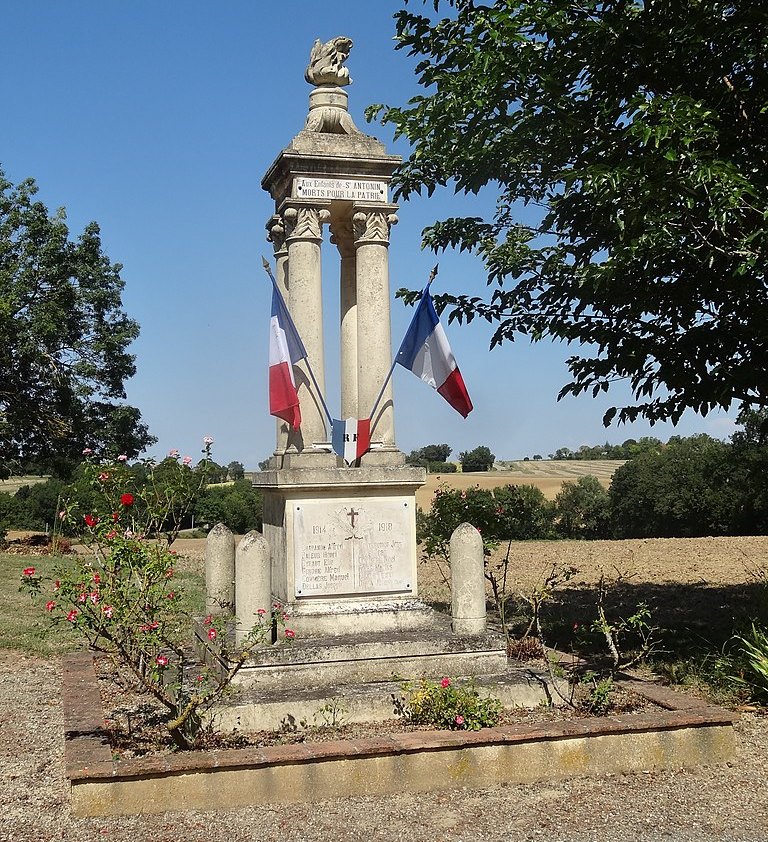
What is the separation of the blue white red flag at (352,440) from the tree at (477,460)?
5220cm

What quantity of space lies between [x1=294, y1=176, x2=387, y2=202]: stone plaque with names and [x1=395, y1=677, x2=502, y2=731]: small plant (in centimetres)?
493

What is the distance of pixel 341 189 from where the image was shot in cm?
980

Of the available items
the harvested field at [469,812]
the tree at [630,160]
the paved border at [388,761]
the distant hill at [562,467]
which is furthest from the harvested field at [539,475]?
the harvested field at [469,812]

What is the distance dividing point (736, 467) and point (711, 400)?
73.4 ft

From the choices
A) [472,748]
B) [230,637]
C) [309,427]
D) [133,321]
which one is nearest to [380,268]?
[309,427]

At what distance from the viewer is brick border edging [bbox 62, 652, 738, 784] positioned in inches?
249

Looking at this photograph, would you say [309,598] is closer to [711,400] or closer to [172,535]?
[172,535]

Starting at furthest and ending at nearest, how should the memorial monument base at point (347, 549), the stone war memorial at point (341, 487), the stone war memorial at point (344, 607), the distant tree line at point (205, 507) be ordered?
the distant tree line at point (205, 507) → the memorial monument base at point (347, 549) → the stone war memorial at point (341, 487) → the stone war memorial at point (344, 607)

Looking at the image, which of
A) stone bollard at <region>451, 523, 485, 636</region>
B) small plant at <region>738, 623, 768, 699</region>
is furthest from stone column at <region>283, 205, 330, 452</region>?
small plant at <region>738, 623, 768, 699</region>

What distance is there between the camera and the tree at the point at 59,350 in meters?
26.1

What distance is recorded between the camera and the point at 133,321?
91.1 ft

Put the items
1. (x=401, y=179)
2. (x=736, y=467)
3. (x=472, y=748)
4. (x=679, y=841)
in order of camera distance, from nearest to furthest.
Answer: (x=679, y=841) < (x=472, y=748) < (x=401, y=179) < (x=736, y=467)

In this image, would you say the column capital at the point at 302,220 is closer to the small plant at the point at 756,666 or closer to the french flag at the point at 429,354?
the french flag at the point at 429,354

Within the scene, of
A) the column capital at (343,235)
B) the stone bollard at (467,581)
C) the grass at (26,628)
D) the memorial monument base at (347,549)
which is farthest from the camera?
the grass at (26,628)
